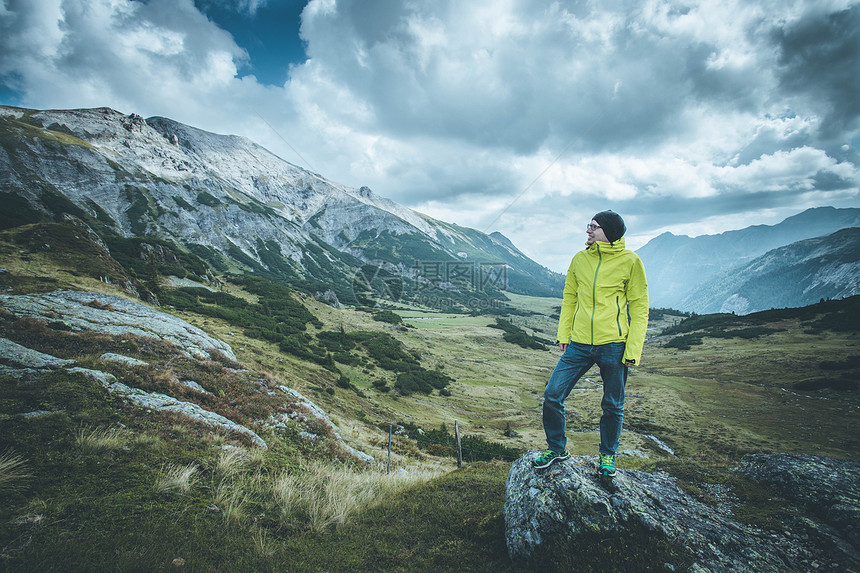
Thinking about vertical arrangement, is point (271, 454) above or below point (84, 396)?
below

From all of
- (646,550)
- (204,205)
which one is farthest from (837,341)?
(204,205)

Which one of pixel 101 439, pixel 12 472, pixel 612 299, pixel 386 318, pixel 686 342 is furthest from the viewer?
pixel 386 318

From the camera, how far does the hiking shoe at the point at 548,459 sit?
474 centimetres

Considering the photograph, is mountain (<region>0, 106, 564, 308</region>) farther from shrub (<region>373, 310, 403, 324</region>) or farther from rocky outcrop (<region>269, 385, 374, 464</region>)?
rocky outcrop (<region>269, 385, 374, 464</region>)

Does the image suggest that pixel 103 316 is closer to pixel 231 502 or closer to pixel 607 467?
pixel 231 502

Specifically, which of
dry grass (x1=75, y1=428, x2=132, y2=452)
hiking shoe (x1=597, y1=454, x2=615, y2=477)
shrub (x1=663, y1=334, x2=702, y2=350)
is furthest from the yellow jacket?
shrub (x1=663, y1=334, x2=702, y2=350)

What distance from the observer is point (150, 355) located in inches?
424

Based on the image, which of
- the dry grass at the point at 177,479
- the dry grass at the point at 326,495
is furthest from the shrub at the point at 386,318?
the dry grass at the point at 177,479

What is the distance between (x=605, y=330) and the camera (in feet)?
14.9

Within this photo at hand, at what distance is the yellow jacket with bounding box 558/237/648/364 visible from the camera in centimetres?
451

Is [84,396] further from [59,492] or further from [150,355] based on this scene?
[150,355]

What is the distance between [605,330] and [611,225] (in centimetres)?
163

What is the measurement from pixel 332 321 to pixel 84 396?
48.0 metres

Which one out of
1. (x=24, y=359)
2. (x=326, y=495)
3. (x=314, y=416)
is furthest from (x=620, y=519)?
(x=24, y=359)
